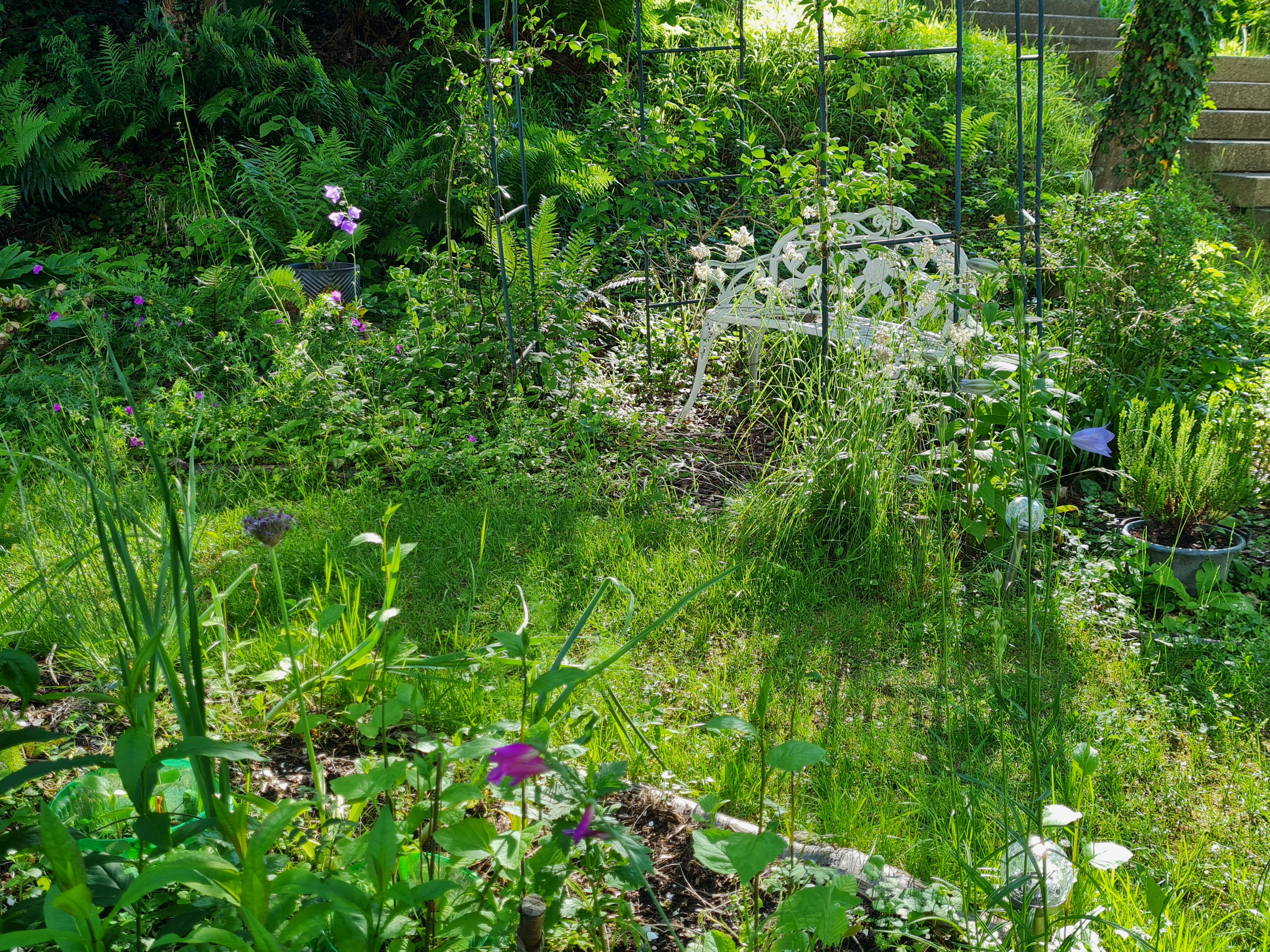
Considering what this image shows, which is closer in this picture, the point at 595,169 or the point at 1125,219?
the point at 1125,219

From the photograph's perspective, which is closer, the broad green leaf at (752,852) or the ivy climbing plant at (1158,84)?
the broad green leaf at (752,852)

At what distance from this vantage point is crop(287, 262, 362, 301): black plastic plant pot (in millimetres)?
5051

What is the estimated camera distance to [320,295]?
14.7 ft

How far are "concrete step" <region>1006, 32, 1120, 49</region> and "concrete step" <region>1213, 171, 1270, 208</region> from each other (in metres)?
2.29

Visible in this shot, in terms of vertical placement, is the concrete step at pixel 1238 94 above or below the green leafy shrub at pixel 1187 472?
above

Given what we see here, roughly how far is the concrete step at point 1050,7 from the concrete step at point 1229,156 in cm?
236

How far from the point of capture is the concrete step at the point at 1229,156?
6711 millimetres

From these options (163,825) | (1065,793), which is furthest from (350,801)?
(1065,793)

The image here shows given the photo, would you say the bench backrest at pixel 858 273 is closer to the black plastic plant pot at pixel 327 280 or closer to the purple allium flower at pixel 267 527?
the purple allium flower at pixel 267 527

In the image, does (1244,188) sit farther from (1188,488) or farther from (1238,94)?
(1188,488)

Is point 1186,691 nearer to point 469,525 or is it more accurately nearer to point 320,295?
point 469,525

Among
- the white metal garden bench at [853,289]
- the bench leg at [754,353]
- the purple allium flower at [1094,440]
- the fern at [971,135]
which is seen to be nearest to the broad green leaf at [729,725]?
the purple allium flower at [1094,440]

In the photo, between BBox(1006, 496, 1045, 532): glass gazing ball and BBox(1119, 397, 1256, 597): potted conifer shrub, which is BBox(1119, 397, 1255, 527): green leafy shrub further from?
BBox(1006, 496, 1045, 532): glass gazing ball

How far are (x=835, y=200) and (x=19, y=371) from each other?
3795 millimetres
